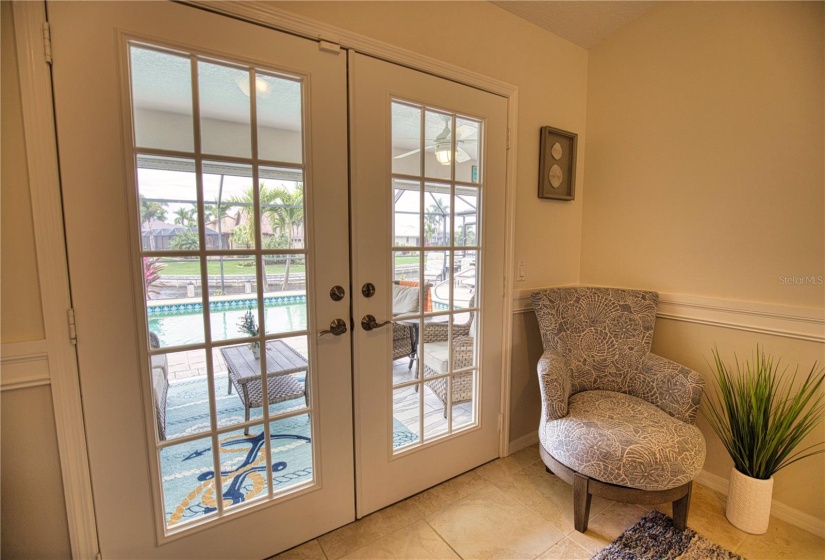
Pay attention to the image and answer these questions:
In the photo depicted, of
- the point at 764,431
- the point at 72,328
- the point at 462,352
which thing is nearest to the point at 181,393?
the point at 72,328

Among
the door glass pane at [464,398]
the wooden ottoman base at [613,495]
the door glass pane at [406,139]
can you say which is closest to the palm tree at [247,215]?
the door glass pane at [406,139]

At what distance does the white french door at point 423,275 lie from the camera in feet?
5.28

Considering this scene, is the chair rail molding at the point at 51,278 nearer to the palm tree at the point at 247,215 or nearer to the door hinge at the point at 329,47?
the palm tree at the point at 247,215

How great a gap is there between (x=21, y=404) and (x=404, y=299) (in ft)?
4.51

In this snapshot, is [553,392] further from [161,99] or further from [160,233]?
[161,99]

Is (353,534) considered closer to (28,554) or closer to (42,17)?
(28,554)

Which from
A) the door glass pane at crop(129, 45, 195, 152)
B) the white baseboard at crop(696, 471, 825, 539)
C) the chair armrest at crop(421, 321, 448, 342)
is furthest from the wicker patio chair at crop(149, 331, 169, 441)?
the white baseboard at crop(696, 471, 825, 539)

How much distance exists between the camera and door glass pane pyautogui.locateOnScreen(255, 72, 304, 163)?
1369 mm

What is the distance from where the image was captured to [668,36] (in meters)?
2.00

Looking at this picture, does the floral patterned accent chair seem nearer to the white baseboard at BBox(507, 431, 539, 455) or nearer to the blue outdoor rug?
the white baseboard at BBox(507, 431, 539, 455)

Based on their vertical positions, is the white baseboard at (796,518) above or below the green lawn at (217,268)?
below

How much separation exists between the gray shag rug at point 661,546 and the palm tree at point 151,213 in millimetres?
2080

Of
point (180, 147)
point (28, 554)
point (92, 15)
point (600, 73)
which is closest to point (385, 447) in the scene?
point (28, 554)

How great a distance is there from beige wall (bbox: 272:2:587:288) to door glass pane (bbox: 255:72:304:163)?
0.94 feet
